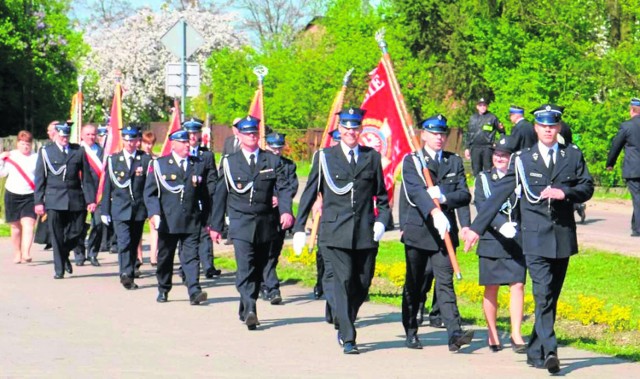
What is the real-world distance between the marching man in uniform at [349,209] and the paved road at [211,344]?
60 cm

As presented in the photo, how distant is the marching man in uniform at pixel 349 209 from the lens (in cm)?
1155

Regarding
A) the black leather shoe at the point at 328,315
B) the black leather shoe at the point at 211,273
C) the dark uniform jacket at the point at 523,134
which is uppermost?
the dark uniform jacket at the point at 523,134

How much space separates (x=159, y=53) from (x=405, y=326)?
8193 centimetres

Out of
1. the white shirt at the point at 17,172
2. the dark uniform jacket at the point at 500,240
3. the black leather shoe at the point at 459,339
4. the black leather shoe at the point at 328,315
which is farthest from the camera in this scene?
the white shirt at the point at 17,172

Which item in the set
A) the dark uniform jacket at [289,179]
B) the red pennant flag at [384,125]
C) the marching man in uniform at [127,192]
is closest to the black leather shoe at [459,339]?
the dark uniform jacket at [289,179]

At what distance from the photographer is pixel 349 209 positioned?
38.2ft

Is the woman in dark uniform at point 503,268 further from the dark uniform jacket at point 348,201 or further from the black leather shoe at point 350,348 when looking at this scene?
the black leather shoe at point 350,348

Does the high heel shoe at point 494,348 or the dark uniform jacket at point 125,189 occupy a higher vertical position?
the dark uniform jacket at point 125,189

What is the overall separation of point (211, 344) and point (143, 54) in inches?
3234

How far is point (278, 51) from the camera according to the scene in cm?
5634

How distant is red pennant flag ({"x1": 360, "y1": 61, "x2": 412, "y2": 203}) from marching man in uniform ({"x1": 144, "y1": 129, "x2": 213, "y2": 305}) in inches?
74.9

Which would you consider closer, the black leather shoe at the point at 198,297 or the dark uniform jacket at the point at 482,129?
the black leather shoe at the point at 198,297

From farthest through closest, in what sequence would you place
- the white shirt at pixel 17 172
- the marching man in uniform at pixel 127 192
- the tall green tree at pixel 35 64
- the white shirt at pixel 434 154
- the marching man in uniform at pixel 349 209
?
1. the tall green tree at pixel 35 64
2. the white shirt at pixel 17 172
3. the marching man in uniform at pixel 127 192
4. the white shirt at pixel 434 154
5. the marching man in uniform at pixel 349 209

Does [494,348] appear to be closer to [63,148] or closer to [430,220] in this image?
[430,220]
